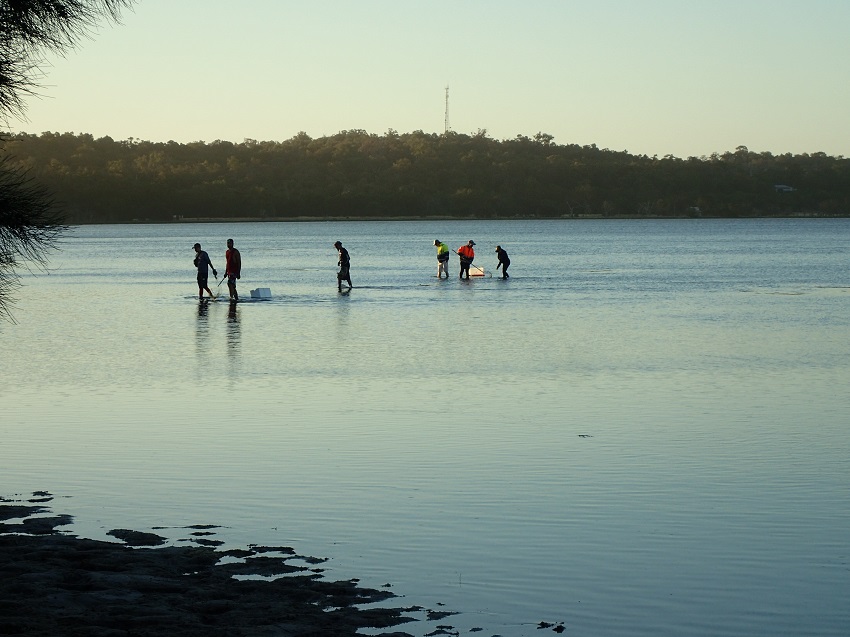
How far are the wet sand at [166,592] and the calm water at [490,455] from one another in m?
0.30

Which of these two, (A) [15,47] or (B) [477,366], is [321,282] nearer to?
(B) [477,366]

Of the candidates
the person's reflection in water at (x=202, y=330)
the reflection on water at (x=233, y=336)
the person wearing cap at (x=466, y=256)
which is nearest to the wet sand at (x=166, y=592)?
the reflection on water at (x=233, y=336)

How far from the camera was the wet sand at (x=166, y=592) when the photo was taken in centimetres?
664

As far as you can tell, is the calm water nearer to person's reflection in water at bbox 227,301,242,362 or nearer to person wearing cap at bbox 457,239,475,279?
person's reflection in water at bbox 227,301,242,362

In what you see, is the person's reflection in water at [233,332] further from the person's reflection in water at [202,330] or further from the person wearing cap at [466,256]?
the person wearing cap at [466,256]

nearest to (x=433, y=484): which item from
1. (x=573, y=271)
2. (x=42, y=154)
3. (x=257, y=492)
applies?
(x=257, y=492)

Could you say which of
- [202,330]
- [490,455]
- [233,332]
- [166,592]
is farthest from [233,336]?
[166,592]

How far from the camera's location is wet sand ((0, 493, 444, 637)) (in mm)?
6641

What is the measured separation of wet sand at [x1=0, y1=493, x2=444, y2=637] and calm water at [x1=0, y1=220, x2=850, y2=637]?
0.30 metres

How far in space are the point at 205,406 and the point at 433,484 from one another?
220 inches

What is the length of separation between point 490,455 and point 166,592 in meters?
5.24

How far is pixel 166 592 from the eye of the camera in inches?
286

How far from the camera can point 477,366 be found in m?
19.9

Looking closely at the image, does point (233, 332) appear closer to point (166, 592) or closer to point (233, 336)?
point (233, 336)
